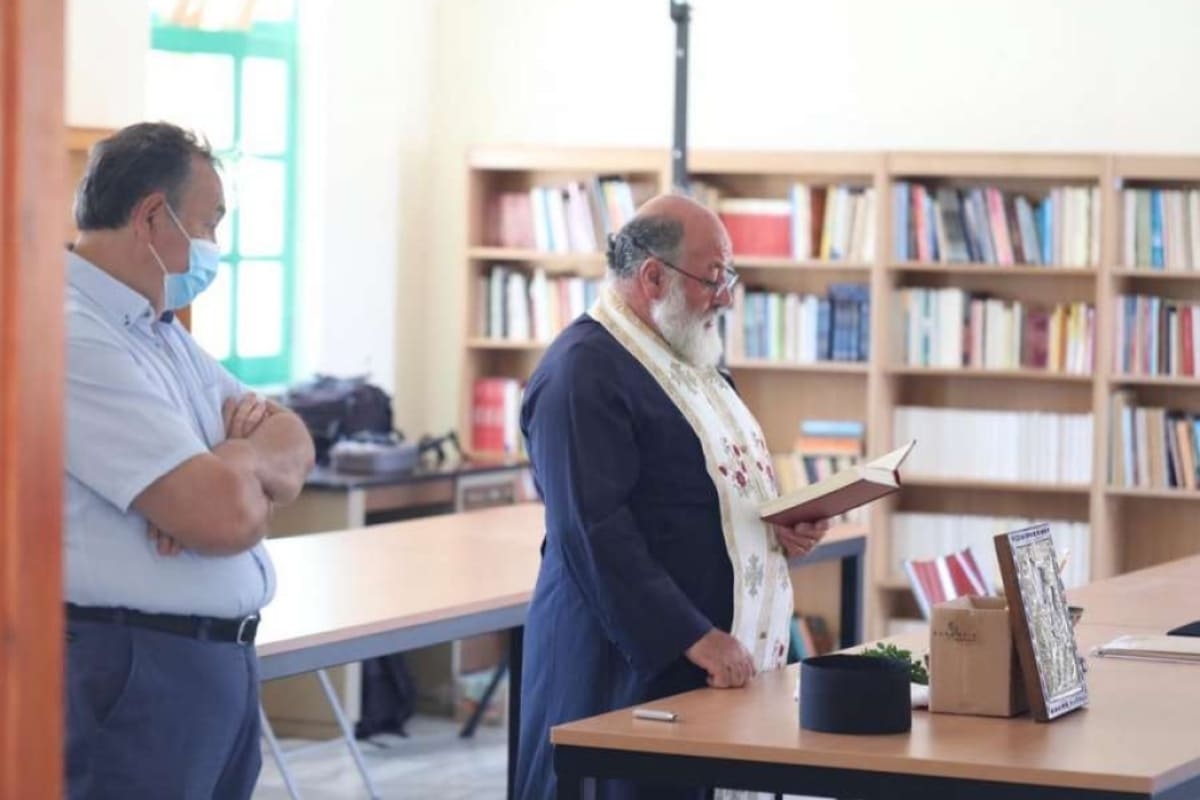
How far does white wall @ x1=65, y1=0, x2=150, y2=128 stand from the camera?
20.9 feet

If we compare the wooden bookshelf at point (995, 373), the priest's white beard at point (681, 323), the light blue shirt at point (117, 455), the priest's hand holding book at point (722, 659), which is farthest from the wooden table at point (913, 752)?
the wooden bookshelf at point (995, 373)

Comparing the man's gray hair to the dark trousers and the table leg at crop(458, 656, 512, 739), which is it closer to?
the dark trousers

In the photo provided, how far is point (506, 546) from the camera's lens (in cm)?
532

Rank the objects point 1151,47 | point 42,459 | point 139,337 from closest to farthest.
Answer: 1. point 42,459
2. point 139,337
3. point 1151,47

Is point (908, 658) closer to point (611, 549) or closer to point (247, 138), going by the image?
point (611, 549)

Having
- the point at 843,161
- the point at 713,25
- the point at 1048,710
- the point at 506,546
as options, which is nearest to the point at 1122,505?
the point at 843,161

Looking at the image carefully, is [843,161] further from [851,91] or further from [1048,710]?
[1048,710]

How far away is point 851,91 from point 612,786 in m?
4.83

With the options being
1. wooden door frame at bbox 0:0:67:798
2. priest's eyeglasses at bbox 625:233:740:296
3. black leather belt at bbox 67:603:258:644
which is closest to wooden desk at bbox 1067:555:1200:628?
priest's eyeglasses at bbox 625:233:740:296

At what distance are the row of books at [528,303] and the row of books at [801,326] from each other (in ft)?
1.95

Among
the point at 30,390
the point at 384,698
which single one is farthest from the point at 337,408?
the point at 30,390

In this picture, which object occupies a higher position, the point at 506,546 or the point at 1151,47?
the point at 1151,47

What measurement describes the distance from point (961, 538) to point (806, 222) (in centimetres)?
130

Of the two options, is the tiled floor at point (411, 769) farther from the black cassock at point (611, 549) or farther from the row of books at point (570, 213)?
the black cassock at point (611, 549)
